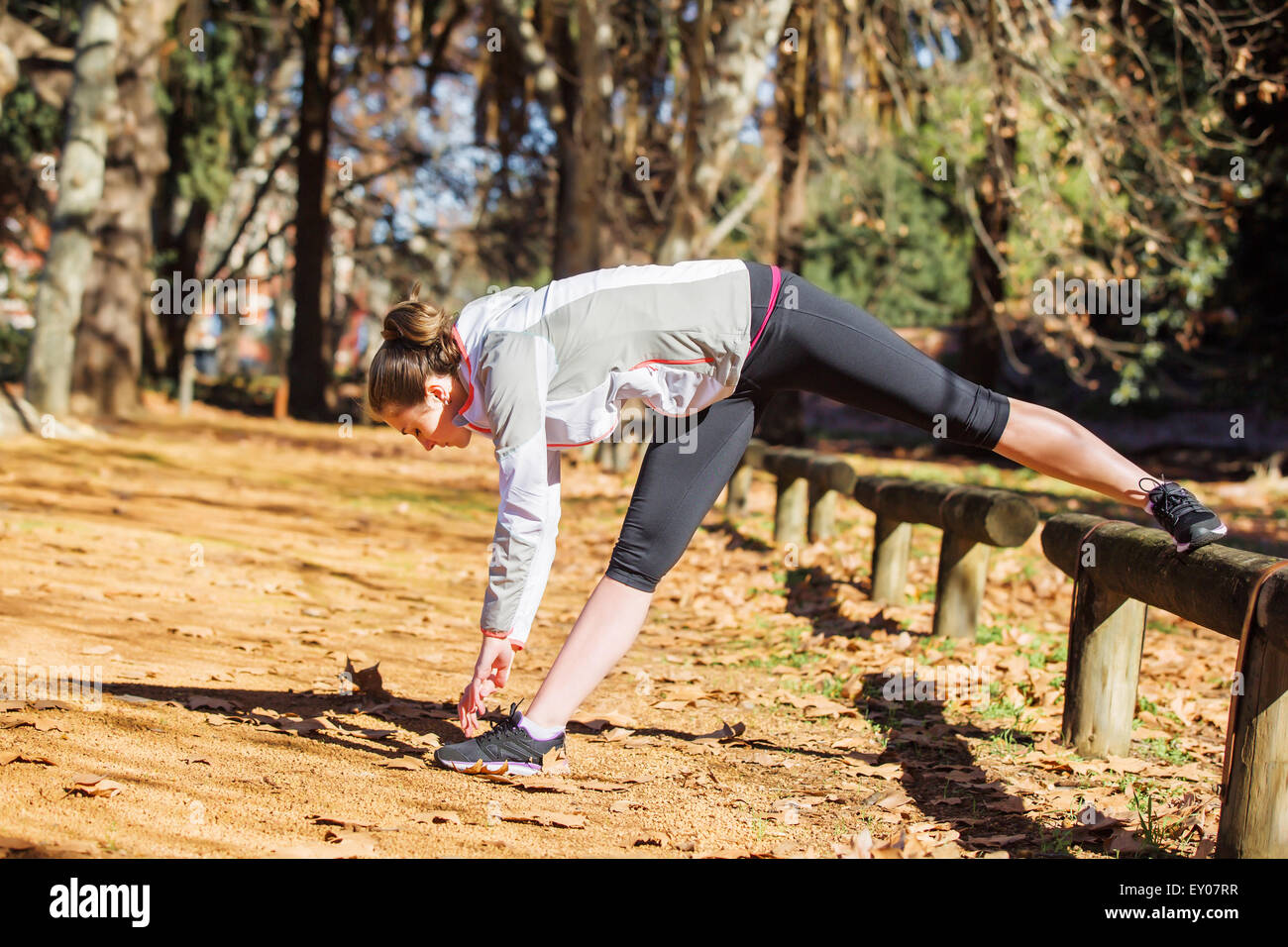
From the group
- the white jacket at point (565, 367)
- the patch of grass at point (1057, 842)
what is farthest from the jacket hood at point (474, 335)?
the patch of grass at point (1057, 842)

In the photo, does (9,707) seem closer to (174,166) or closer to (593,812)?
(593,812)

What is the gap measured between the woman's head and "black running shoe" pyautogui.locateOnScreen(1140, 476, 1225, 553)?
1913 millimetres

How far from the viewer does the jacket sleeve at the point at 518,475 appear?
296 cm

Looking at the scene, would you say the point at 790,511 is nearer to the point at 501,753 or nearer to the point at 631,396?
the point at 501,753

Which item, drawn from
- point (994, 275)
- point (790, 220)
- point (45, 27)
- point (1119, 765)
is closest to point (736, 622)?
point (1119, 765)

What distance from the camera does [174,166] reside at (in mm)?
19781

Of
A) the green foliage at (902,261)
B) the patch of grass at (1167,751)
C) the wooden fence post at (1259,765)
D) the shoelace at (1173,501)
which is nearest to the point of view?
the wooden fence post at (1259,765)

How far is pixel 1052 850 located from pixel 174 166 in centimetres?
1993

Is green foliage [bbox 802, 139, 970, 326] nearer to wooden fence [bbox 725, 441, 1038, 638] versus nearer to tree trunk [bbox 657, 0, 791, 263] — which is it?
tree trunk [bbox 657, 0, 791, 263]

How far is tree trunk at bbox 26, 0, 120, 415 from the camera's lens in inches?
479

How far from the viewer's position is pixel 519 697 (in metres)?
4.60

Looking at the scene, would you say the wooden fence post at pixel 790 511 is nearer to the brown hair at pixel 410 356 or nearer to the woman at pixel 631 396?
the woman at pixel 631 396

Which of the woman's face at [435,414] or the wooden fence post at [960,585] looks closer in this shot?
the woman's face at [435,414]

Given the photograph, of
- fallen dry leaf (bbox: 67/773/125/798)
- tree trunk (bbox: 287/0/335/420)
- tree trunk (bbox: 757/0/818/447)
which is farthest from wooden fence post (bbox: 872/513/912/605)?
tree trunk (bbox: 287/0/335/420)
